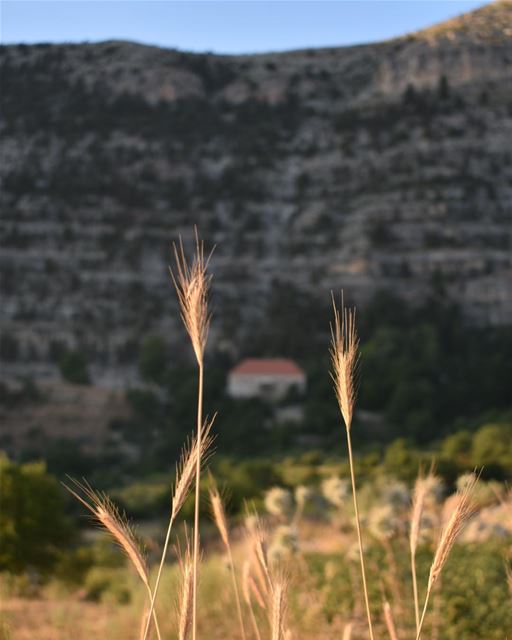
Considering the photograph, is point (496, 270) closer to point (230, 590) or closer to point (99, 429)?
point (99, 429)

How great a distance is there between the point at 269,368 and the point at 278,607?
47273 mm

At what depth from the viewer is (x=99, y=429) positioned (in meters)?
46.5

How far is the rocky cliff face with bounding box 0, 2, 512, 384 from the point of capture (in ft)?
198

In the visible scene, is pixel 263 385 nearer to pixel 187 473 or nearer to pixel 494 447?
pixel 494 447

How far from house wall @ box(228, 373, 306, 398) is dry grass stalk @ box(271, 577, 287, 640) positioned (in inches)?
1799

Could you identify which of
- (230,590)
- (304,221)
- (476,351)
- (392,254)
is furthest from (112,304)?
(230,590)

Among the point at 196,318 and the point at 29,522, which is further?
the point at 29,522

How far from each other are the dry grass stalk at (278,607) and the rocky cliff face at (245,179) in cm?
5354

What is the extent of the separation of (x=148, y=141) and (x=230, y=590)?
220ft

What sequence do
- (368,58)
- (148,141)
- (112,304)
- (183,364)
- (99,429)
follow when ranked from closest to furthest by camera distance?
(99,429), (183,364), (112,304), (148,141), (368,58)

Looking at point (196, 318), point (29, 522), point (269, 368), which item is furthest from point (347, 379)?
point (269, 368)

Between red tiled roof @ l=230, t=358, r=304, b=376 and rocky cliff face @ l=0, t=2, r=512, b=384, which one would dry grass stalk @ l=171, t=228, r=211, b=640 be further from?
rocky cliff face @ l=0, t=2, r=512, b=384

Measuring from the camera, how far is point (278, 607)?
246 centimetres

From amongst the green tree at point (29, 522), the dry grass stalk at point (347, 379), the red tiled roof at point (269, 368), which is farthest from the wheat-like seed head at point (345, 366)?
the red tiled roof at point (269, 368)
